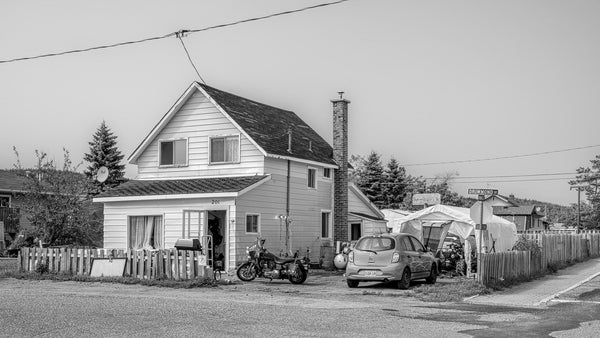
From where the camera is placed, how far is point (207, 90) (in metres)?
30.3

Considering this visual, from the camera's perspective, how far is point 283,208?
2967cm

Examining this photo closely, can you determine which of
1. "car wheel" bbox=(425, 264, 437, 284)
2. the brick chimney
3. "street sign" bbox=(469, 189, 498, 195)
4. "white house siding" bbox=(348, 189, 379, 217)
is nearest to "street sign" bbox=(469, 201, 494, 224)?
"street sign" bbox=(469, 189, 498, 195)

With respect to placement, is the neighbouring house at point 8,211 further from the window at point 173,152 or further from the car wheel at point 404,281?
the car wheel at point 404,281

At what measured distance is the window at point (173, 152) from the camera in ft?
101

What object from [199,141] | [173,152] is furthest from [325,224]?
[173,152]

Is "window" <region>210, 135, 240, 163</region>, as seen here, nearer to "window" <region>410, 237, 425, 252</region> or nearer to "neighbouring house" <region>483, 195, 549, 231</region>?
"window" <region>410, 237, 425, 252</region>

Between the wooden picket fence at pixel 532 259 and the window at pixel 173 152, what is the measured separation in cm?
1422

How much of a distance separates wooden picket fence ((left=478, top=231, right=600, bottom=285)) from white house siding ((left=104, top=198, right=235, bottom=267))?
382 inches

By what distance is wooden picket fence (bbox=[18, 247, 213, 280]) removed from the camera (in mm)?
21938

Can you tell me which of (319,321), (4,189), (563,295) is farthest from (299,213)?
(4,189)

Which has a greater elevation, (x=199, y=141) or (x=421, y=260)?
(x=199, y=141)

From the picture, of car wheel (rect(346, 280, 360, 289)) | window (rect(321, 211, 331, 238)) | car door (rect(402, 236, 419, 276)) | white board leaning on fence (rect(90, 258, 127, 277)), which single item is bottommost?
car wheel (rect(346, 280, 360, 289))

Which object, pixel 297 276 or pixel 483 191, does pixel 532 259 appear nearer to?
pixel 483 191

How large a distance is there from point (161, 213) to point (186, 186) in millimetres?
1420
